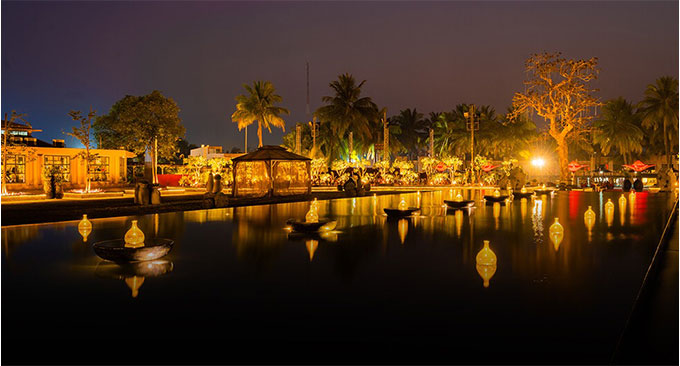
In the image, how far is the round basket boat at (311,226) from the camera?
11.1 metres

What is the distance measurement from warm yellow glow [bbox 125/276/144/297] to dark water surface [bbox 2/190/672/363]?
A: 0.03m

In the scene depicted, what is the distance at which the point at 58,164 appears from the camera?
35000 mm

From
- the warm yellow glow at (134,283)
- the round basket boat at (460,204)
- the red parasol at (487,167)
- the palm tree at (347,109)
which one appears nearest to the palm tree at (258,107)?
the palm tree at (347,109)

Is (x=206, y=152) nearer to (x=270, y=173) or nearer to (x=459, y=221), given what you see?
(x=270, y=173)

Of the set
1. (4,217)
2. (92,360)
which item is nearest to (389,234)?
(92,360)

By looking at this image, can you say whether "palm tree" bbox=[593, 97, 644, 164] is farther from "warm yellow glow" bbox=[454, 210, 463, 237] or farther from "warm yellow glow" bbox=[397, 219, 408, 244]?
"warm yellow glow" bbox=[397, 219, 408, 244]

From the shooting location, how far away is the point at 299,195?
24.8 m

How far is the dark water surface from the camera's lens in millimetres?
4219

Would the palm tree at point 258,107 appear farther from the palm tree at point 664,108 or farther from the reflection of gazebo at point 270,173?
the palm tree at point 664,108

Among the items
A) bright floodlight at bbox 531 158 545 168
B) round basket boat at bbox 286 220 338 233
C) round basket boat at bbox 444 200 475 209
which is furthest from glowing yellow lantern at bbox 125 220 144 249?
bright floodlight at bbox 531 158 545 168

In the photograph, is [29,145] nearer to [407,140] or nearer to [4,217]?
[4,217]

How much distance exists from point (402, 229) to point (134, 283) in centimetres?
690

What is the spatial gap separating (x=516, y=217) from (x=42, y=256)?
12139 mm

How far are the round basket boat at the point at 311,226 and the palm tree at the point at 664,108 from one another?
47401mm
